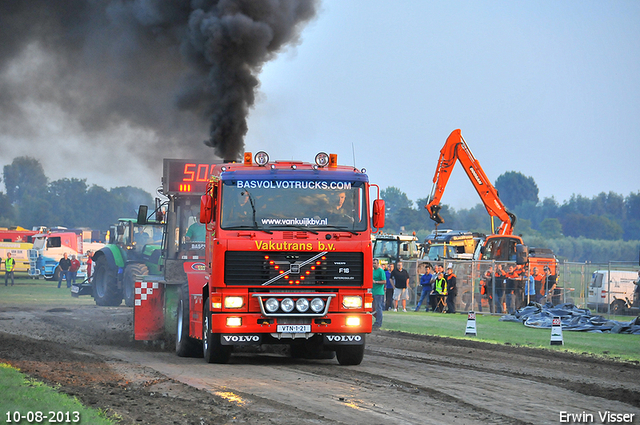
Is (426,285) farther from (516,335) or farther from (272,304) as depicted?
(272,304)

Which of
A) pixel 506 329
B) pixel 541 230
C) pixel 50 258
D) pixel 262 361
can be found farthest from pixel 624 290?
pixel 541 230

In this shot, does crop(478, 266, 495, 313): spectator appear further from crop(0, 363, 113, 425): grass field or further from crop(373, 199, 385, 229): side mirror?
crop(0, 363, 113, 425): grass field

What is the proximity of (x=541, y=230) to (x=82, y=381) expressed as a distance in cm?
10312

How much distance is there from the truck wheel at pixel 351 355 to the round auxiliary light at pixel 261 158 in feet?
10.5

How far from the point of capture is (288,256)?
11.5 metres

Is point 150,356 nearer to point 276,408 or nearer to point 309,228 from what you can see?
point 309,228

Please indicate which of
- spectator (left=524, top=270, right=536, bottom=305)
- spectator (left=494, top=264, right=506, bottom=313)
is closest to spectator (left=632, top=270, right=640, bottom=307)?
spectator (left=524, top=270, right=536, bottom=305)

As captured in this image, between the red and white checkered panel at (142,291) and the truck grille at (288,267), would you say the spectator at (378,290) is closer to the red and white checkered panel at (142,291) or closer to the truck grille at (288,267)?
the red and white checkered panel at (142,291)

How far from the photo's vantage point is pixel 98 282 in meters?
29.1

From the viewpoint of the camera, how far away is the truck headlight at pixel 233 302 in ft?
37.7

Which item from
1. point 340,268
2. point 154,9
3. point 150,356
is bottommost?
point 150,356

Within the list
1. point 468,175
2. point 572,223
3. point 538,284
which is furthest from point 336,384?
point 572,223

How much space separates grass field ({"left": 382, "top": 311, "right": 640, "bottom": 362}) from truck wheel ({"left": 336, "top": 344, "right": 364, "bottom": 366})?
5.37m

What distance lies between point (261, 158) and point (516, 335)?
32.1 feet
